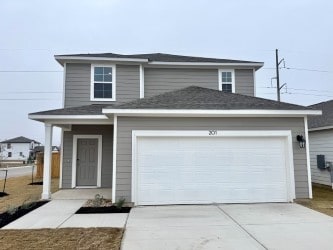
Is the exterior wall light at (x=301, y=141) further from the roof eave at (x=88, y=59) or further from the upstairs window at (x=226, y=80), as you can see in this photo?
the roof eave at (x=88, y=59)

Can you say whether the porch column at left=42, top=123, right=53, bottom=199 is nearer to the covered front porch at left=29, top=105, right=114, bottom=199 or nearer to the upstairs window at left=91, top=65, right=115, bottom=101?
the covered front porch at left=29, top=105, right=114, bottom=199

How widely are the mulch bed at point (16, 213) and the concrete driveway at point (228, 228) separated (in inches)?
113

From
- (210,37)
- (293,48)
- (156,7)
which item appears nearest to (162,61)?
(156,7)

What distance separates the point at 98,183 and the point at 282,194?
739 cm

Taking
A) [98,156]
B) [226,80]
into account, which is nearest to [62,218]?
[98,156]

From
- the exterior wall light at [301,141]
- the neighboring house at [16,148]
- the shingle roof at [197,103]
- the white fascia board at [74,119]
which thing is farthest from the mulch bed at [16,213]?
the neighboring house at [16,148]

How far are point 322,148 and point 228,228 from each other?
9152 millimetres

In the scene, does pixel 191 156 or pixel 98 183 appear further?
pixel 98 183

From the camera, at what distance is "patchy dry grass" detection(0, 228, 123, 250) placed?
5219mm

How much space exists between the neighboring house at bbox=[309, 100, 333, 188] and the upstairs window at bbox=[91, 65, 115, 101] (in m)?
9.40

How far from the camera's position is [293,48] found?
24797 mm

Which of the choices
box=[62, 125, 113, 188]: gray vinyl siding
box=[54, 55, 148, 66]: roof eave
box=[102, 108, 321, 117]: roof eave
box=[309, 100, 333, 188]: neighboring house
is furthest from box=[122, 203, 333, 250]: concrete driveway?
box=[54, 55, 148, 66]: roof eave

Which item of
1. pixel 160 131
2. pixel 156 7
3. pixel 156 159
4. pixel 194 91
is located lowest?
pixel 156 159

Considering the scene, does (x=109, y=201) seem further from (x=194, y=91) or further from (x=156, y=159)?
(x=194, y=91)
